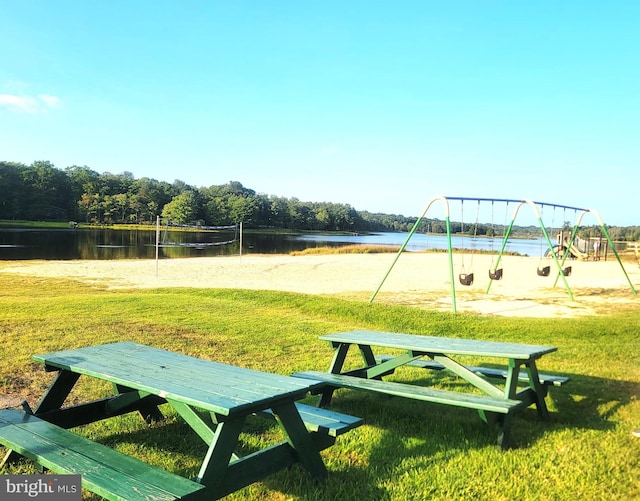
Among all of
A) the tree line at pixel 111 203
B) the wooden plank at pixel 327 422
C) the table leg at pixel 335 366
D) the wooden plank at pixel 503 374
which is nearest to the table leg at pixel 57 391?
the wooden plank at pixel 327 422

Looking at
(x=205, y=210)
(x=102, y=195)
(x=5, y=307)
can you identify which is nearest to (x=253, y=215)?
(x=205, y=210)

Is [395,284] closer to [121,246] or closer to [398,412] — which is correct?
[398,412]

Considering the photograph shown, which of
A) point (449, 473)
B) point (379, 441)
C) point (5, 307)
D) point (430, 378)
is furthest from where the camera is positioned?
point (5, 307)

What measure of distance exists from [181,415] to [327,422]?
777 mm

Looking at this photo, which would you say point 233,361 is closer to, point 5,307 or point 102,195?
point 5,307

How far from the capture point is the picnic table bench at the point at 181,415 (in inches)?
88.6

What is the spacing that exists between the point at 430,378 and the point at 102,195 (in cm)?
10049

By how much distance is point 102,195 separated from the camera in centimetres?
9688

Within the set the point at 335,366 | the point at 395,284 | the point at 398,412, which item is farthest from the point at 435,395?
the point at 395,284

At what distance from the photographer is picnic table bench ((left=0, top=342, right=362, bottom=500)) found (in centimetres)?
225

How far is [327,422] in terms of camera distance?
9.75 feet

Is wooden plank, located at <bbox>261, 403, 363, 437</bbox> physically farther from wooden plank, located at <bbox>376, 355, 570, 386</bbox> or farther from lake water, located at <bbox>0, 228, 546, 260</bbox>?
lake water, located at <bbox>0, 228, 546, 260</bbox>

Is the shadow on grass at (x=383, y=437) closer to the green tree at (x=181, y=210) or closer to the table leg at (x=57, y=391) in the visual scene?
the table leg at (x=57, y=391)

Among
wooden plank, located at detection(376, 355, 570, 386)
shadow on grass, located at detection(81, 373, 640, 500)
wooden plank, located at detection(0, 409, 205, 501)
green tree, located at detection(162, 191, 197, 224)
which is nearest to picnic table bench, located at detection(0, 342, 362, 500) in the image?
wooden plank, located at detection(0, 409, 205, 501)
